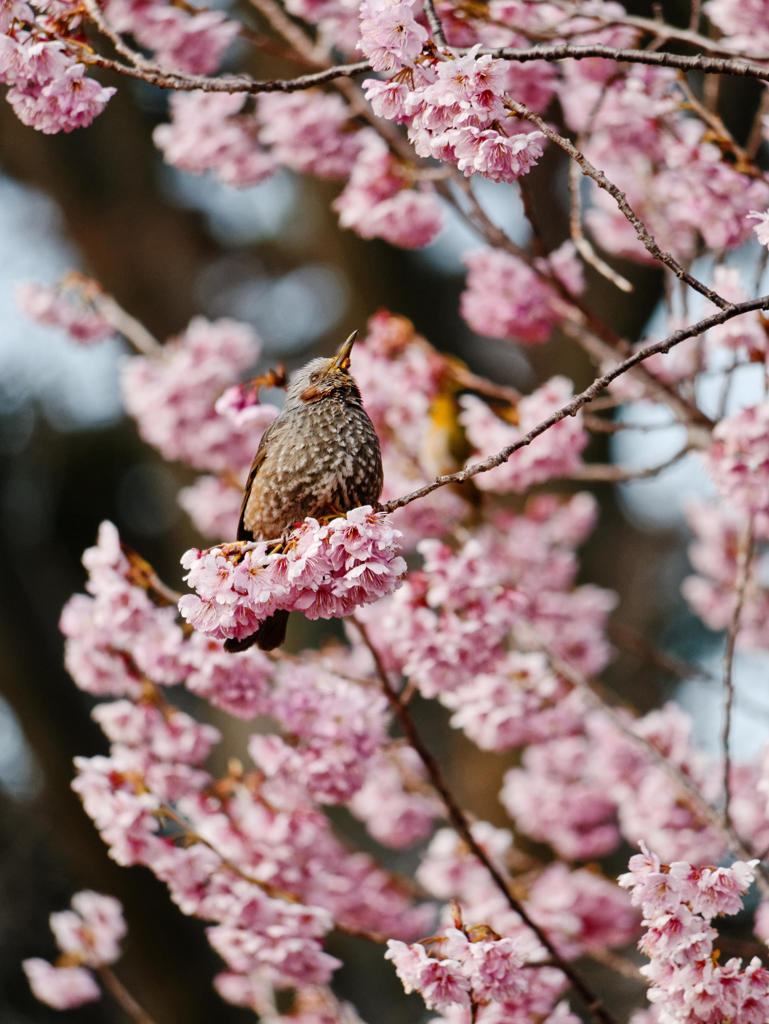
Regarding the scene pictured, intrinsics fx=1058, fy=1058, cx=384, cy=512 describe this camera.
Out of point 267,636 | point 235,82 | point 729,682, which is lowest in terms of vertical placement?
point 267,636

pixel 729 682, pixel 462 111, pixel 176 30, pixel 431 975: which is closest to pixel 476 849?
pixel 431 975

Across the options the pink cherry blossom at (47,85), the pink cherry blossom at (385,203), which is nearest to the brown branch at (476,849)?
the pink cherry blossom at (47,85)

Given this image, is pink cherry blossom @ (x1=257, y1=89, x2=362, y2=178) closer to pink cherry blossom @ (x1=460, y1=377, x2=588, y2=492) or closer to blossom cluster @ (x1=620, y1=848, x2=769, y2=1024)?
pink cherry blossom @ (x1=460, y1=377, x2=588, y2=492)

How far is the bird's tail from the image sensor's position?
49.3 inches

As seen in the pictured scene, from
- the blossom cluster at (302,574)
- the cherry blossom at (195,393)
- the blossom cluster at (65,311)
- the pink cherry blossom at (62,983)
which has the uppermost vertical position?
the blossom cluster at (65,311)

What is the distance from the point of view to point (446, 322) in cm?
470

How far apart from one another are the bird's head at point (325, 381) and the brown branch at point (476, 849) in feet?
1.02

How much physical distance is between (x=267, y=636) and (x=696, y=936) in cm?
60

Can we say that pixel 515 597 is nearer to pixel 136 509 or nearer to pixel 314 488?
pixel 314 488

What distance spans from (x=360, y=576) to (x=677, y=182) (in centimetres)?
129

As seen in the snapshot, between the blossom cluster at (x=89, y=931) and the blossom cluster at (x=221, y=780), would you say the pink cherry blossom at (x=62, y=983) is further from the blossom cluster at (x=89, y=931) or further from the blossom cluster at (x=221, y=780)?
the blossom cluster at (x=221, y=780)

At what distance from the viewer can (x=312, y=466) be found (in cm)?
128

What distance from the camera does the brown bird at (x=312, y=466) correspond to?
128cm

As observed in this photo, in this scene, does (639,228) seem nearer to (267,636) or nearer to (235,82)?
(235,82)
